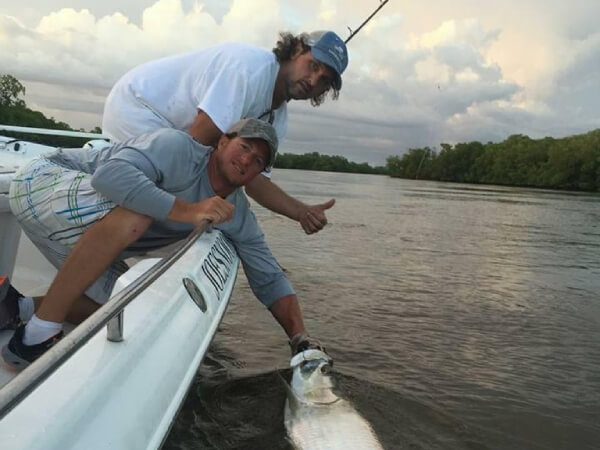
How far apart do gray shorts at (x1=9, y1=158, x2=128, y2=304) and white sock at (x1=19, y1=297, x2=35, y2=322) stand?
0.95 ft

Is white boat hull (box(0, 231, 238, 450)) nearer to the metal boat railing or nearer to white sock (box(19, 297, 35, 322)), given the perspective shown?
the metal boat railing

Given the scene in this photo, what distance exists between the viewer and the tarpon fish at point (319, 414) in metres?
2.69

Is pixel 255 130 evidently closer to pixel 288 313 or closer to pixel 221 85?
pixel 221 85

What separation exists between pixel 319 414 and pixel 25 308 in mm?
1550

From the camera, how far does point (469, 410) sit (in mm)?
3883

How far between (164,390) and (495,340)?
426 centimetres

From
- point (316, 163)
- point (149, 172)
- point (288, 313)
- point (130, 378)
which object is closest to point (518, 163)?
point (316, 163)

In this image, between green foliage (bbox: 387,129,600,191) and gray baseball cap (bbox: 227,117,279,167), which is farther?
green foliage (bbox: 387,129,600,191)

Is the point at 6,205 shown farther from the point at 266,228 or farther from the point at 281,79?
the point at 266,228

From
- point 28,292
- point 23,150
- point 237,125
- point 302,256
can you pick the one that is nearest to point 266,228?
point 302,256

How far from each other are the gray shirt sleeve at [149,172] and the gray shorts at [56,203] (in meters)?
0.18

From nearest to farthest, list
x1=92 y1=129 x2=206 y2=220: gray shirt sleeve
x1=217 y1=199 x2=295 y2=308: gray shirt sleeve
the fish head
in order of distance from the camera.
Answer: x1=92 y1=129 x2=206 y2=220: gray shirt sleeve, the fish head, x1=217 y1=199 x2=295 y2=308: gray shirt sleeve

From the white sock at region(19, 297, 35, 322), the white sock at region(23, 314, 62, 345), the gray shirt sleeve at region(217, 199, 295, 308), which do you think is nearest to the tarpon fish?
the gray shirt sleeve at region(217, 199, 295, 308)

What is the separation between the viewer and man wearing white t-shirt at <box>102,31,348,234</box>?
312 centimetres
